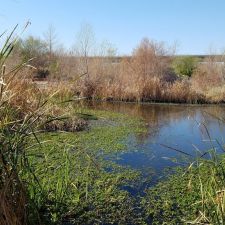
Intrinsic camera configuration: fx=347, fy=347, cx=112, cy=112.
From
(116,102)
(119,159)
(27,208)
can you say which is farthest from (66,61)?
(27,208)

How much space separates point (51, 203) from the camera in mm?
3062

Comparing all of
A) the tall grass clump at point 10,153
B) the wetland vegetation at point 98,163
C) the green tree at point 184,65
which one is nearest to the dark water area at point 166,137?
the wetland vegetation at point 98,163

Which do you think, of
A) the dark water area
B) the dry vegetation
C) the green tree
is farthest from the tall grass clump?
the green tree

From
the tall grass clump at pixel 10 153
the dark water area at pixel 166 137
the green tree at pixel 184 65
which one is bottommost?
the dark water area at pixel 166 137

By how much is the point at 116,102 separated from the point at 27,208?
12547 mm

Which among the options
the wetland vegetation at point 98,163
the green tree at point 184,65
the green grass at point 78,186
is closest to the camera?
the wetland vegetation at point 98,163

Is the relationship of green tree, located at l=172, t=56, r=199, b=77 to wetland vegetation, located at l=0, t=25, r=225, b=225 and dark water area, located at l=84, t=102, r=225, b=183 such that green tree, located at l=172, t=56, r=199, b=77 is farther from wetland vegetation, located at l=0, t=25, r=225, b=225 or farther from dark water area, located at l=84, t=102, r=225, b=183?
wetland vegetation, located at l=0, t=25, r=225, b=225

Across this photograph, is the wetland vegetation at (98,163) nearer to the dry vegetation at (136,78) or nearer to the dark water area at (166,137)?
the dark water area at (166,137)

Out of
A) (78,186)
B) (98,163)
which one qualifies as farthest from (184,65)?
(78,186)

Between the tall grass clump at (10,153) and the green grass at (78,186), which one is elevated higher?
the tall grass clump at (10,153)

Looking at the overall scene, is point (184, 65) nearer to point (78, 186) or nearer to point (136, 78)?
point (136, 78)

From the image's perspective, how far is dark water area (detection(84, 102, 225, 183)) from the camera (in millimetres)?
5365

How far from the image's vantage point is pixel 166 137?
314 inches

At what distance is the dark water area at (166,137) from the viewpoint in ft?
17.6
